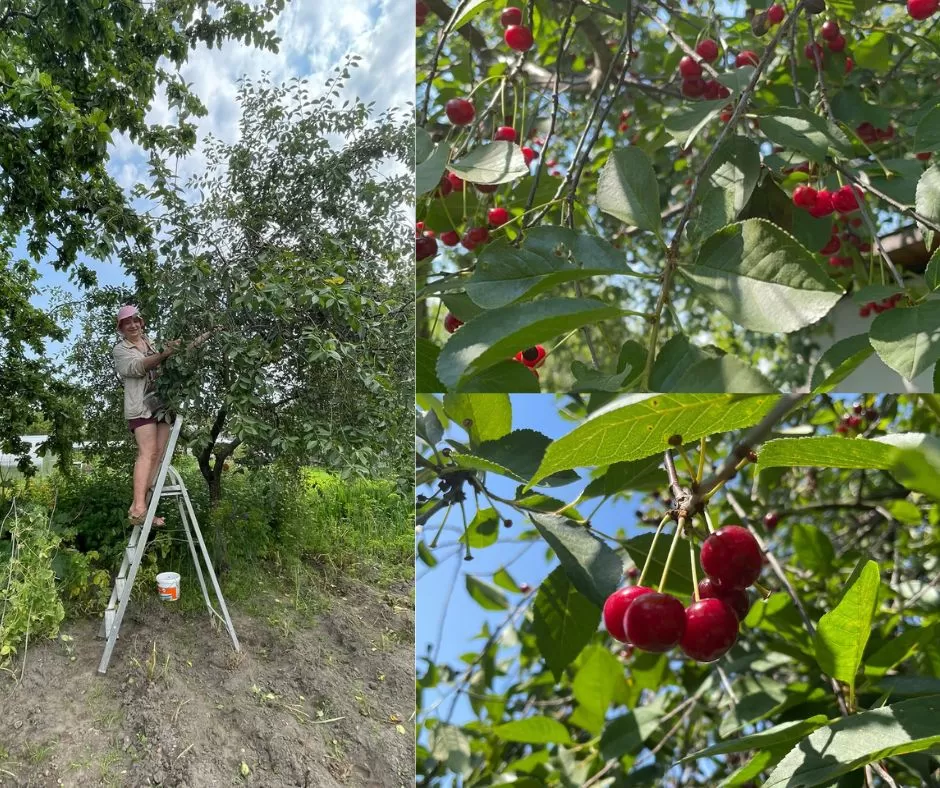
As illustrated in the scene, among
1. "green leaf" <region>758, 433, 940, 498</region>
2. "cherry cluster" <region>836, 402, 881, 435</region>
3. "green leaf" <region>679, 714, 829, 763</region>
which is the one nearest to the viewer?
"green leaf" <region>758, 433, 940, 498</region>

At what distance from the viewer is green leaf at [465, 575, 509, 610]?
479 mm

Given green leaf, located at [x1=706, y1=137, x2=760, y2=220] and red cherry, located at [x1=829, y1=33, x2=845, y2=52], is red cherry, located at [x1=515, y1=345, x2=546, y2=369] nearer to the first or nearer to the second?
green leaf, located at [x1=706, y1=137, x2=760, y2=220]

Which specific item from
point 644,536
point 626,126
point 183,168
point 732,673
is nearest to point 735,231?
point 644,536

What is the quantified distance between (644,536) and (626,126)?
1027 millimetres

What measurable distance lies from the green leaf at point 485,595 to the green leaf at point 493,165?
242 millimetres

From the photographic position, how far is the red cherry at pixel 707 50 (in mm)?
873

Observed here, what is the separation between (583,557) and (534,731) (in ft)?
1.07

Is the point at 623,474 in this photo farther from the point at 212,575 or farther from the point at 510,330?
the point at 212,575

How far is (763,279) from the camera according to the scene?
296 mm

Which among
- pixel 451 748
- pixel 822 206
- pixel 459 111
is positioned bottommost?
pixel 451 748

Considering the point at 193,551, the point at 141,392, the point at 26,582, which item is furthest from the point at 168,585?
the point at 141,392

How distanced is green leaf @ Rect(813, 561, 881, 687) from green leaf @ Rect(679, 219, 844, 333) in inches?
4.0

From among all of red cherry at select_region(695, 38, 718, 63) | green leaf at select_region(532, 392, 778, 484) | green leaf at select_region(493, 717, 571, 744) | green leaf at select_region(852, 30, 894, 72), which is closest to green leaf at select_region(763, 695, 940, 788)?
green leaf at select_region(532, 392, 778, 484)

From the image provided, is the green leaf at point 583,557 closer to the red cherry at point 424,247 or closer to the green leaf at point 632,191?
the green leaf at point 632,191
